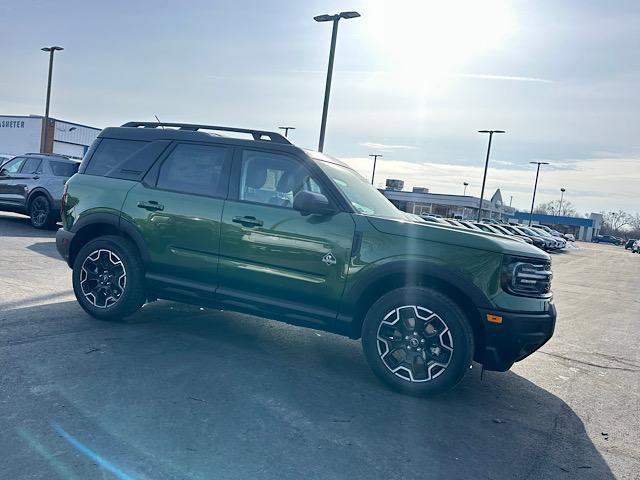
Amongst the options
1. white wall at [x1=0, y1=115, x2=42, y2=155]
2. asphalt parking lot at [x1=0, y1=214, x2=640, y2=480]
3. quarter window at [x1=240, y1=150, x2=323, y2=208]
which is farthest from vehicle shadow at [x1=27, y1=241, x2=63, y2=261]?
white wall at [x1=0, y1=115, x2=42, y2=155]

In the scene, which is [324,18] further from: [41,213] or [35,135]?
[35,135]

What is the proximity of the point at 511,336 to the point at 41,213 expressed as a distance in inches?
493

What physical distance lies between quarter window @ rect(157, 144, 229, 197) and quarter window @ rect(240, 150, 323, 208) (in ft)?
0.77

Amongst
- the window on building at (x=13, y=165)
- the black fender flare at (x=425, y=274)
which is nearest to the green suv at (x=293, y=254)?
the black fender flare at (x=425, y=274)

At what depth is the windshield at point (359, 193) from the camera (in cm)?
486

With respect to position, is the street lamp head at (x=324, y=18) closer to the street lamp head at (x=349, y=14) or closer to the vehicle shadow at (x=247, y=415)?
the street lamp head at (x=349, y=14)

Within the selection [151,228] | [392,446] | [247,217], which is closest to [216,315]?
[151,228]

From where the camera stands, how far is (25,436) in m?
3.03

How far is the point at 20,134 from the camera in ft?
136

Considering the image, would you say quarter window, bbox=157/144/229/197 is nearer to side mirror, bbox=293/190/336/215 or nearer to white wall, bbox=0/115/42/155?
side mirror, bbox=293/190/336/215

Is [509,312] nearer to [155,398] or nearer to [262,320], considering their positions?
[155,398]

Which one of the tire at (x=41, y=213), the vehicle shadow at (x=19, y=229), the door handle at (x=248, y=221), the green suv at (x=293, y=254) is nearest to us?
the green suv at (x=293, y=254)

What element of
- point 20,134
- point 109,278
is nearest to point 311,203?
point 109,278

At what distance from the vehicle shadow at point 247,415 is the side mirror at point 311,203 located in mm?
1405
